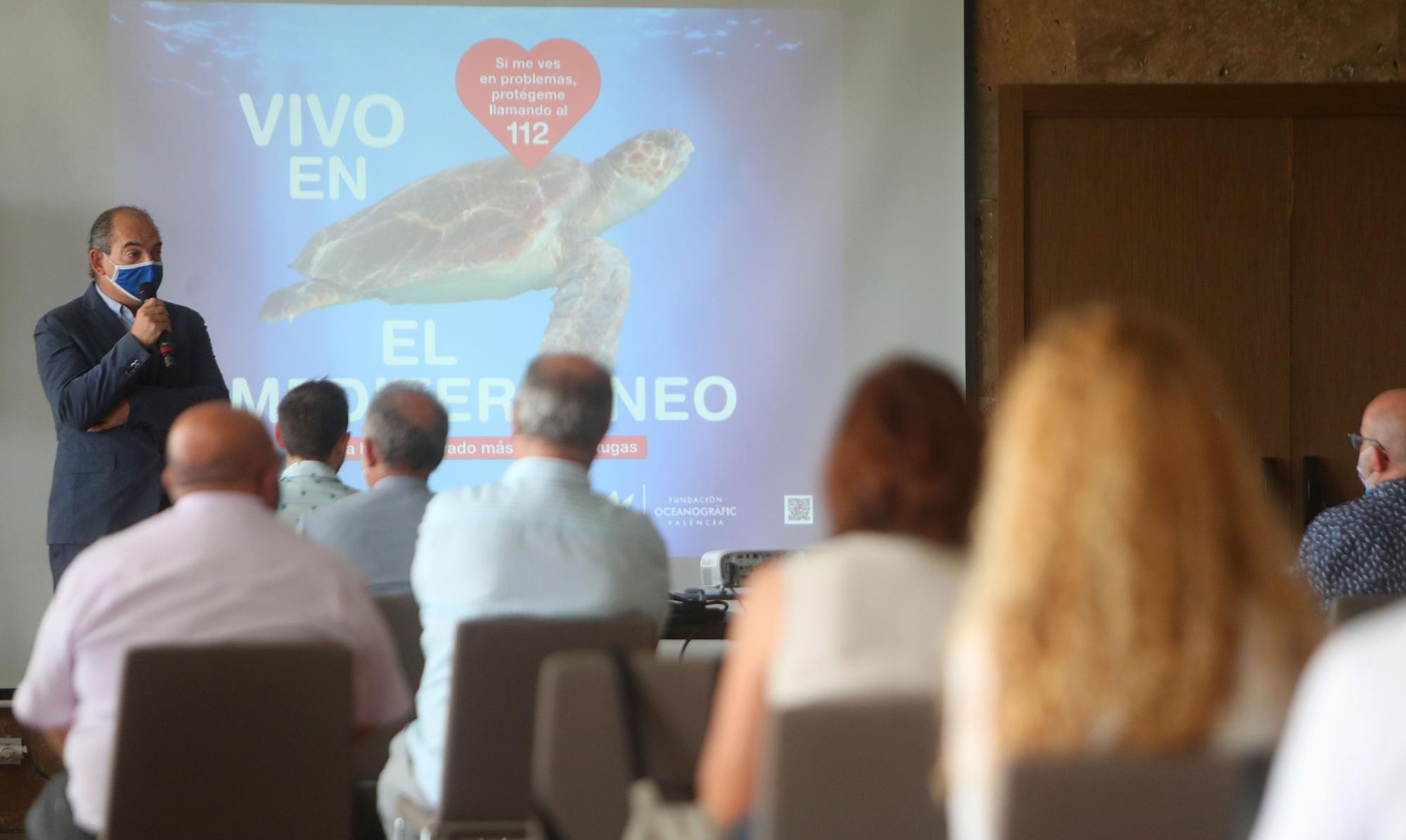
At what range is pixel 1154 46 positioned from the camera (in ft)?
17.4

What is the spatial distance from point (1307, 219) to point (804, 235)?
1.91 metres

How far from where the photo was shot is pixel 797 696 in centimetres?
153

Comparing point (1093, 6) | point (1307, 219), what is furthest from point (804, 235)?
point (1307, 219)

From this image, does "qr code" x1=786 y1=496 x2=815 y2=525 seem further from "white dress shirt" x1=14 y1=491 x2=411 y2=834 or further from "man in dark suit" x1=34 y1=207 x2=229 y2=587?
"white dress shirt" x1=14 y1=491 x2=411 y2=834

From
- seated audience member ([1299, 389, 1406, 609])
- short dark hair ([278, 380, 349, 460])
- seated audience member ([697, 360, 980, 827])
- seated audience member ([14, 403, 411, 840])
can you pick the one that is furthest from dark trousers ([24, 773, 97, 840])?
seated audience member ([1299, 389, 1406, 609])

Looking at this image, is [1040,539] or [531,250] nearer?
[1040,539]

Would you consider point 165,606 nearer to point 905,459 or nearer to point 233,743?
point 233,743

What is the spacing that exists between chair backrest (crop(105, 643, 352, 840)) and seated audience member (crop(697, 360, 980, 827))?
1.89 ft

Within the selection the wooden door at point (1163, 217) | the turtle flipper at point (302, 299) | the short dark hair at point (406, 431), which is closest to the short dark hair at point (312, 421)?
the short dark hair at point (406, 431)

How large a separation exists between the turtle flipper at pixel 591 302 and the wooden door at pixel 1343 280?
2560 millimetres

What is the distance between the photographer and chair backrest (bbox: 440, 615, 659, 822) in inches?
86.9

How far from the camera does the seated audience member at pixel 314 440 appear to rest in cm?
343

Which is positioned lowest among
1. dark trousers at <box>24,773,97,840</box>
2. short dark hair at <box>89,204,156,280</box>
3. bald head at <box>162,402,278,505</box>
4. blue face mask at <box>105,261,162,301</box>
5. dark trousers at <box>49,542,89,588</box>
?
dark trousers at <box>24,773,97,840</box>

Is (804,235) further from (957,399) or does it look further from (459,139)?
(957,399)
